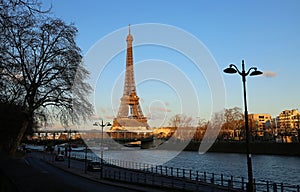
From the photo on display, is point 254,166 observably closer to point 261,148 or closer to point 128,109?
point 261,148

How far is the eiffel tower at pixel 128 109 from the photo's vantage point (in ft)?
407

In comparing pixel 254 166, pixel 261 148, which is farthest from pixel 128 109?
pixel 254 166

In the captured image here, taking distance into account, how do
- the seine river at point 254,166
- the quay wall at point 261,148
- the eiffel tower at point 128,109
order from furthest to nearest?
the eiffel tower at point 128,109, the quay wall at point 261,148, the seine river at point 254,166

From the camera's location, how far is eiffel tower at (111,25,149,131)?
124 meters

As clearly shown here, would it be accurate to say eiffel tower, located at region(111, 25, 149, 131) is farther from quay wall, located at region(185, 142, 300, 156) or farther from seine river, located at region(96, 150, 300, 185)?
seine river, located at region(96, 150, 300, 185)

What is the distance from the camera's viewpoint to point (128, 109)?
12950cm

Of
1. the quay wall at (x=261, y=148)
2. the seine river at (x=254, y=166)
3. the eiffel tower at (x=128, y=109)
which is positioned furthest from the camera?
the eiffel tower at (x=128, y=109)

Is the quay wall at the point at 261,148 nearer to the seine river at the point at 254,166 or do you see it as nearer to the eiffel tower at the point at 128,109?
the seine river at the point at 254,166

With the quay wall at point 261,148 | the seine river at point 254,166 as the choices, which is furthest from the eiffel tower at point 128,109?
the seine river at point 254,166

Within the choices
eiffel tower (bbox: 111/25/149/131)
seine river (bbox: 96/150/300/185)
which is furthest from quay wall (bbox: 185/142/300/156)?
eiffel tower (bbox: 111/25/149/131)

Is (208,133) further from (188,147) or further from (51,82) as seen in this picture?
(51,82)

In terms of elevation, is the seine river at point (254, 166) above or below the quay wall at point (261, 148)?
below

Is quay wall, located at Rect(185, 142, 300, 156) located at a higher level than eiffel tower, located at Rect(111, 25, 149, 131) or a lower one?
lower

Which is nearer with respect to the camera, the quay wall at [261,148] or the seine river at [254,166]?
the seine river at [254,166]
